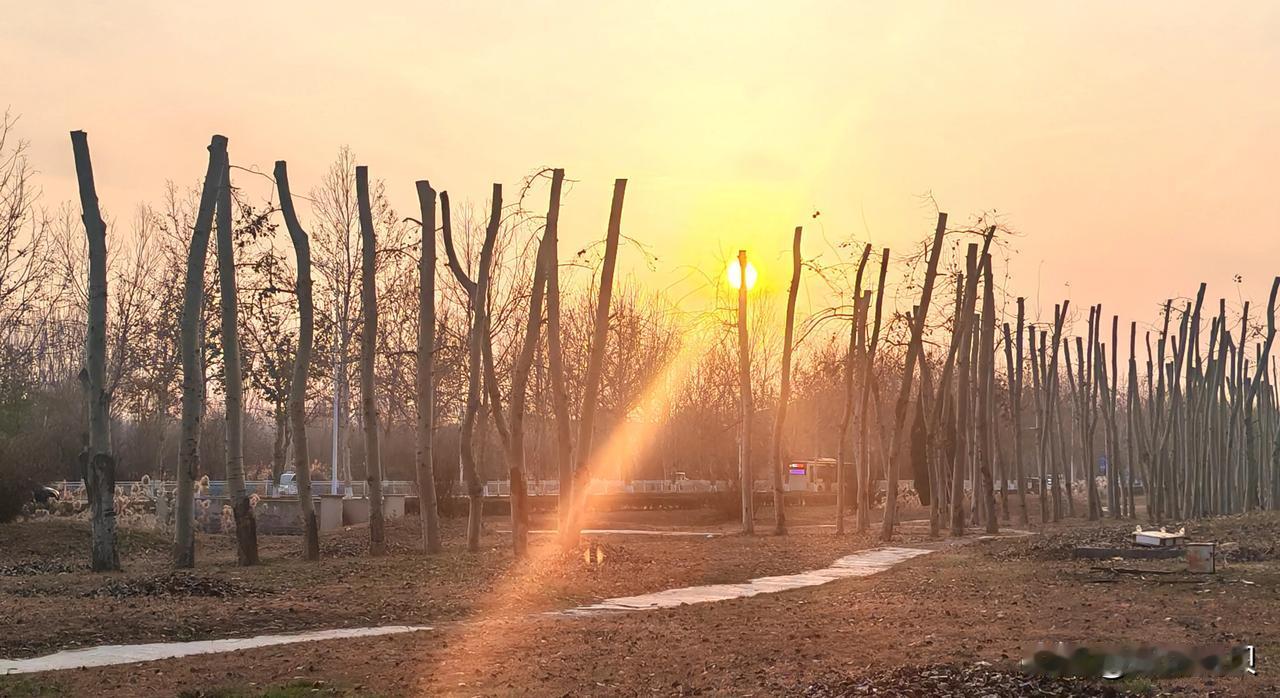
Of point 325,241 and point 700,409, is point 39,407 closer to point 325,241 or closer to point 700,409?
point 325,241

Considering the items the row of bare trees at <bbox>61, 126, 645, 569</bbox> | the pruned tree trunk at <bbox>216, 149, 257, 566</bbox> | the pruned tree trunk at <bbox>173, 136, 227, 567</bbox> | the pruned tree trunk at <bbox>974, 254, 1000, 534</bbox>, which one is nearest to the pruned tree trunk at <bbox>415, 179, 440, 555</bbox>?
the row of bare trees at <bbox>61, 126, 645, 569</bbox>

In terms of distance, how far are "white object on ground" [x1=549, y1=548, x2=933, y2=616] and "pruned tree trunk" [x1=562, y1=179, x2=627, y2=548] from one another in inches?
153

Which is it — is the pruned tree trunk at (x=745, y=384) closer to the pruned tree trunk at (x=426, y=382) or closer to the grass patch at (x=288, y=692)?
the pruned tree trunk at (x=426, y=382)

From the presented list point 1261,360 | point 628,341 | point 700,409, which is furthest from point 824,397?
point 1261,360

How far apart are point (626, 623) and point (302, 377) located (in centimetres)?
1114

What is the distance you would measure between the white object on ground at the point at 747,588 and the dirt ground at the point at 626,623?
1.53 ft

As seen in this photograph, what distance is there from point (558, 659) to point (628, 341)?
137 feet

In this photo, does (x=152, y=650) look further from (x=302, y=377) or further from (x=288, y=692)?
(x=302, y=377)

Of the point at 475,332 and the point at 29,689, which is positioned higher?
the point at 475,332

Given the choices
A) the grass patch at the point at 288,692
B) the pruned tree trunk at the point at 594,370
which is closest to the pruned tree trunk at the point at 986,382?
the pruned tree trunk at the point at 594,370

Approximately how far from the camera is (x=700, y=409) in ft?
202

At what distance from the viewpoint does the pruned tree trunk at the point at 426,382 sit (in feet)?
80.3

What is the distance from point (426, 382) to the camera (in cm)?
2469

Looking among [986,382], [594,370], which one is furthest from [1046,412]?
[594,370]
